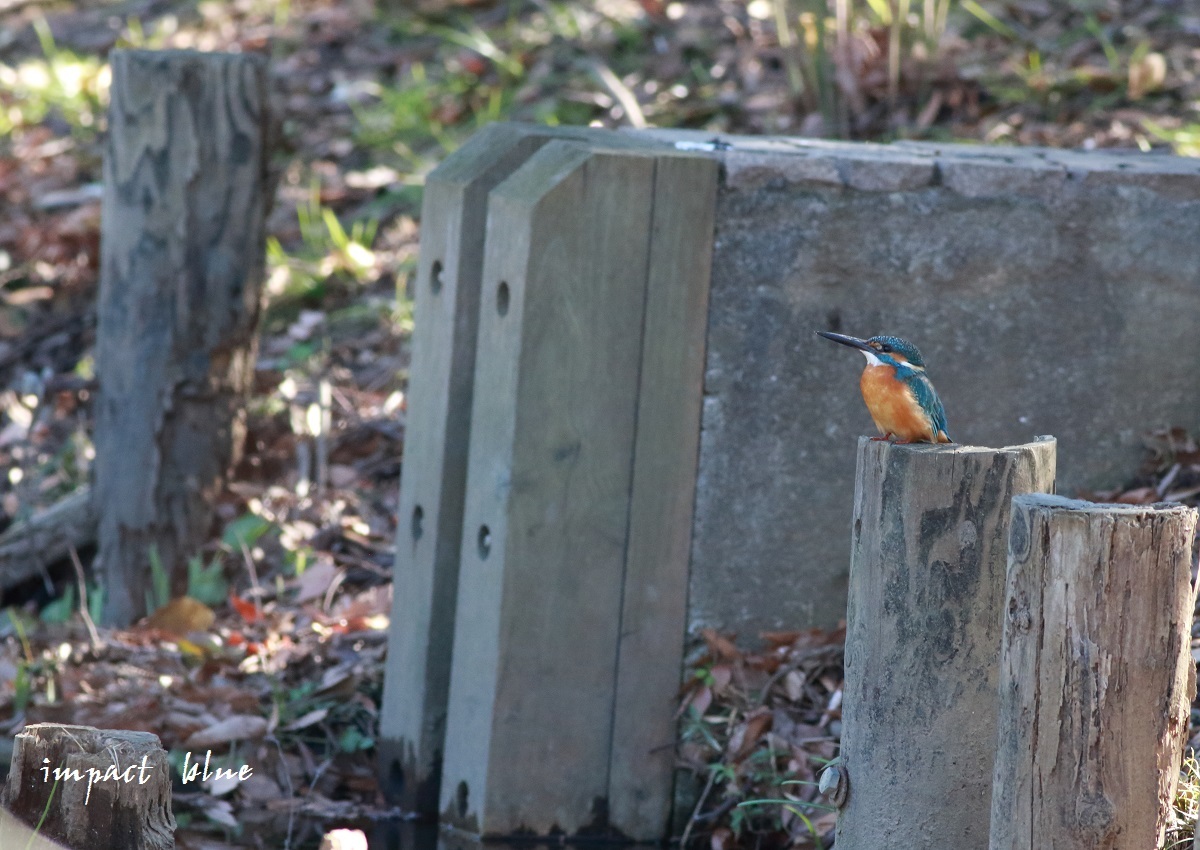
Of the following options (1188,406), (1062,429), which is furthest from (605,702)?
(1188,406)

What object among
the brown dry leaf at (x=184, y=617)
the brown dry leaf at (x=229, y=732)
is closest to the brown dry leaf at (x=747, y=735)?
the brown dry leaf at (x=229, y=732)

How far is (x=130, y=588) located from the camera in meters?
5.43

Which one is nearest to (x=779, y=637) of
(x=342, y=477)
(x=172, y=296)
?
(x=342, y=477)

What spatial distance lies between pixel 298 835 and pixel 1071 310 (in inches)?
100

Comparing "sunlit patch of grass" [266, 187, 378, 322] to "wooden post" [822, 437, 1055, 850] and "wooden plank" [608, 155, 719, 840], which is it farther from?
"wooden post" [822, 437, 1055, 850]

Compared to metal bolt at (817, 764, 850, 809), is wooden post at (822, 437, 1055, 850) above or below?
above

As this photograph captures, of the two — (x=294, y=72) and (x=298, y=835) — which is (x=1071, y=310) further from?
(x=294, y=72)

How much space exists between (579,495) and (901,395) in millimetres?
1038

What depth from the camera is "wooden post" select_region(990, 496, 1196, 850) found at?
2.35 metres

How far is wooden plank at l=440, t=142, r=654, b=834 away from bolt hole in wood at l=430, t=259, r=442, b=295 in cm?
30

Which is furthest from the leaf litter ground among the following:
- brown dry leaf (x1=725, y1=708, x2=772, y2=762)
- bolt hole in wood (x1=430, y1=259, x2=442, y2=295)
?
bolt hole in wood (x1=430, y1=259, x2=442, y2=295)

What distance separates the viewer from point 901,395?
118 inches

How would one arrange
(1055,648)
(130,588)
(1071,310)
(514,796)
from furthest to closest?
(130,588)
(1071,310)
(514,796)
(1055,648)

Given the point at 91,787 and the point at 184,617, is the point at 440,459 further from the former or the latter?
the point at 91,787
